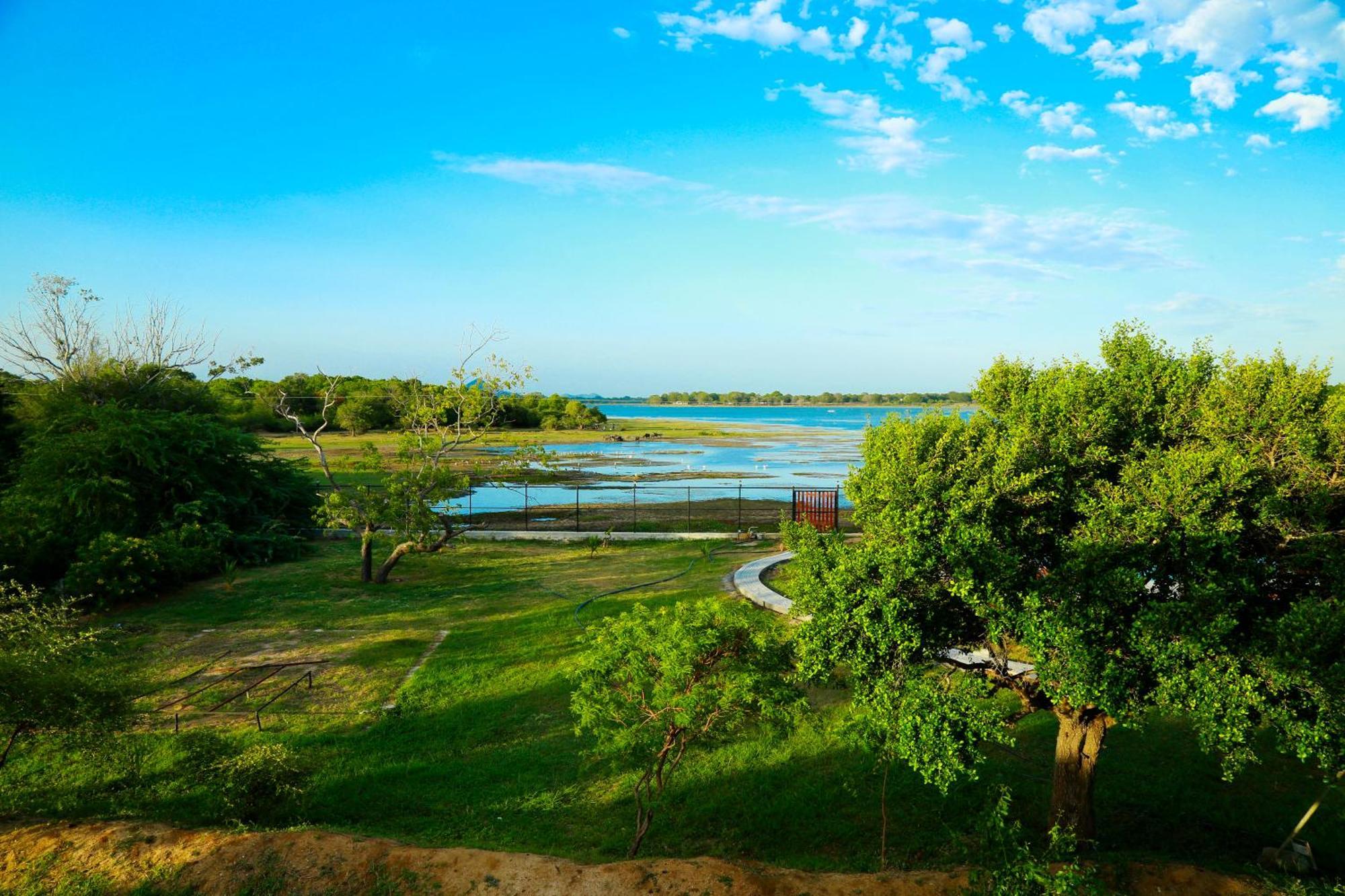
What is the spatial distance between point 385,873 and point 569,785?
3338mm

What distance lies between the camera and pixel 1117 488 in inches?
328

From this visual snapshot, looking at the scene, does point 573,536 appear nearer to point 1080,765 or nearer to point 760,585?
point 760,585

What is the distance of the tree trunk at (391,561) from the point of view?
23656mm

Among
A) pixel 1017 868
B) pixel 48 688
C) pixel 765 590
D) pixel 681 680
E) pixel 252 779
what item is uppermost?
pixel 681 680

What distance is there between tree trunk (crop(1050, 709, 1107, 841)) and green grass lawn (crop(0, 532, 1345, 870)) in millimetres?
659

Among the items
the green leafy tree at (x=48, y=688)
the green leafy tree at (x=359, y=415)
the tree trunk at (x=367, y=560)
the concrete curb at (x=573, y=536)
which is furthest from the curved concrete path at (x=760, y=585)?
the green leafy tree at (x=359, y=415)

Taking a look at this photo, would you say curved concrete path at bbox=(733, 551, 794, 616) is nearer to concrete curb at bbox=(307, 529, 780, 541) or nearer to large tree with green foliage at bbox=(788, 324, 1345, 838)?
concrete curb at bbox=(307, 529, 780, 541)

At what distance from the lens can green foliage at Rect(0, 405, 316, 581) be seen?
23.2 meters

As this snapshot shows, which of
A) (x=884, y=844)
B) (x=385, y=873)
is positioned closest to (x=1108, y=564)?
(x=884, y=844)

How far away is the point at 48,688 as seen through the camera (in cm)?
973

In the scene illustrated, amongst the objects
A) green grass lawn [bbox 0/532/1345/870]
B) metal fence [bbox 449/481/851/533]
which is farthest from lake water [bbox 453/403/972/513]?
green grass lawn [bbox 0/532/1345/870]

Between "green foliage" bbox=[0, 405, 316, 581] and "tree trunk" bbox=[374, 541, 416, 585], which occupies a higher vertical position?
"green foliage" bbox=[0, 405, 316, 581]

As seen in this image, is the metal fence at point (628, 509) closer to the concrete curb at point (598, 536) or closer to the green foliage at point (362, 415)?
the concrete curb at point (598, 536)

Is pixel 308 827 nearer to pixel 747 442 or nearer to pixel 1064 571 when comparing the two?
pixel 1064 571
